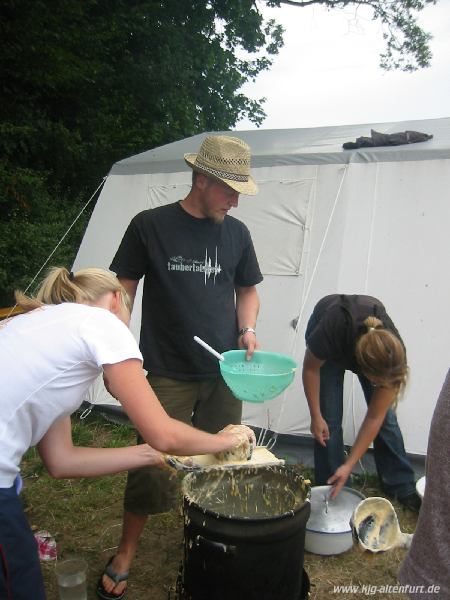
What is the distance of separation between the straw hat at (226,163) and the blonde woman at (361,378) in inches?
27.3

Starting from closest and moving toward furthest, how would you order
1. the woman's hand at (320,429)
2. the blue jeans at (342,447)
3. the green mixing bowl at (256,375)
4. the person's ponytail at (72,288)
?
the person's ponytail at (72,288)
the green mixing bowl at (256,375)
the woman's hand at (320,429)
the blue jeans at (342,447)

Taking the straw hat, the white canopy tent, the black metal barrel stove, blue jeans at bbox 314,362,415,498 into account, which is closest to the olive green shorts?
the black metal barrel stove

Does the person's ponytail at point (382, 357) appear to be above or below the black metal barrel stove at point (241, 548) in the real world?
above

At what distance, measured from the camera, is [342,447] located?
104 inches

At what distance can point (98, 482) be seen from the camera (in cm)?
299

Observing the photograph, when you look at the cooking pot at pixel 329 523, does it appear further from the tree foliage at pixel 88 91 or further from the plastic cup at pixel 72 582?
the tree foliage at pixel 88 91

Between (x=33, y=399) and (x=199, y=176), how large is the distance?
119 cm

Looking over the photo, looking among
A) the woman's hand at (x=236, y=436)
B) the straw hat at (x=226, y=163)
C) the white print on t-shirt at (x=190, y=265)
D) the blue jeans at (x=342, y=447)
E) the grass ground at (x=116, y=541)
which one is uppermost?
the straw hat at (x=226, y=163)

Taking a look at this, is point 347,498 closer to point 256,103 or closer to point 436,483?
point 436,483

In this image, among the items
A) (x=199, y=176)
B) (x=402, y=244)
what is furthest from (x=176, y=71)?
(x=199, y=176)

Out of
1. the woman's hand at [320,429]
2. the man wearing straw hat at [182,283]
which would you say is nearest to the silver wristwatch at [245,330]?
the man wearing straw hat at [182,283]

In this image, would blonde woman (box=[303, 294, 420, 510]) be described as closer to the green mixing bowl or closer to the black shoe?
the black shoe

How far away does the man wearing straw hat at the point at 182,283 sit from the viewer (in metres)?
2.06

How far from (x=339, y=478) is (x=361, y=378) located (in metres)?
0.52
